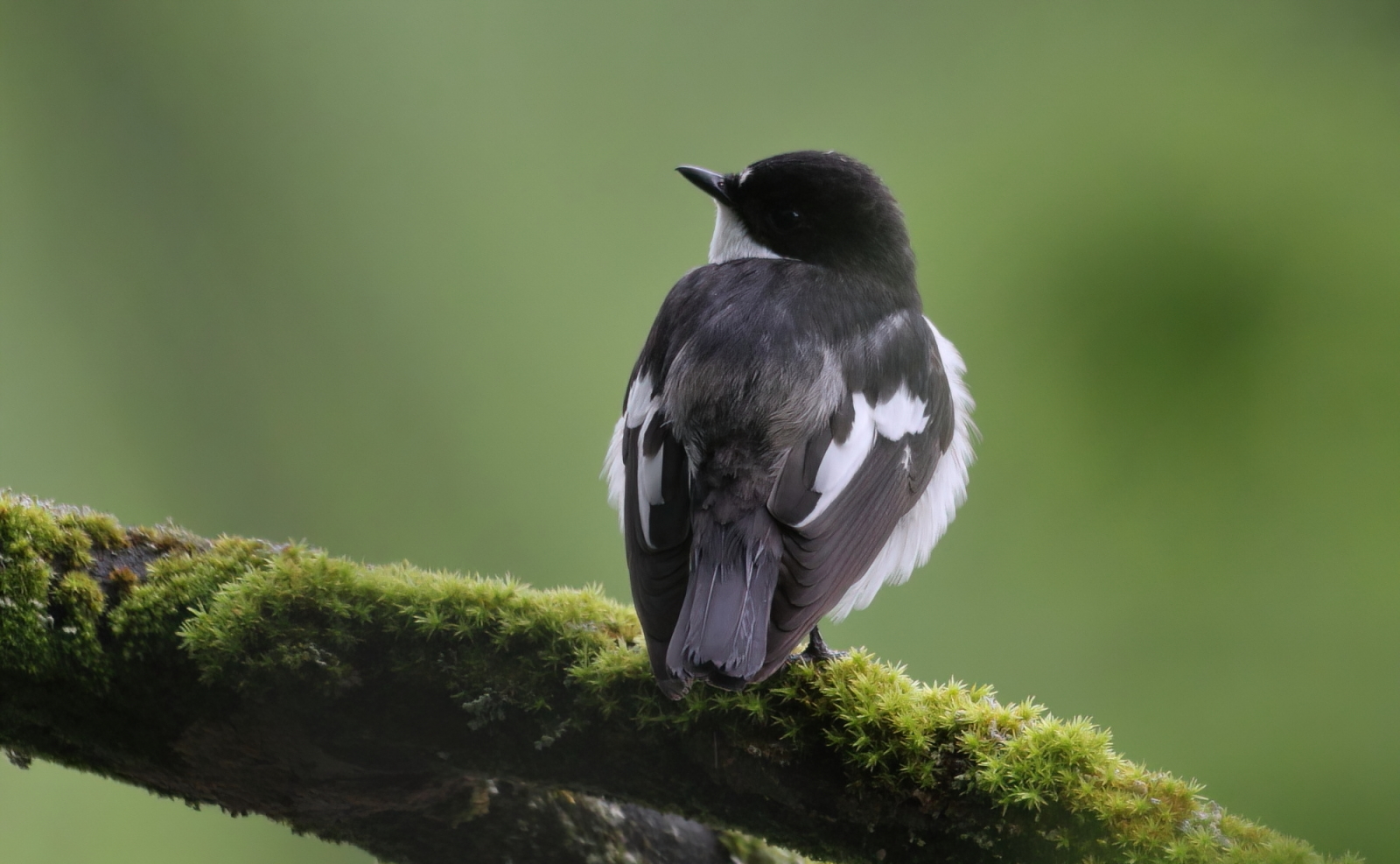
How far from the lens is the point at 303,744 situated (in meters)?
2.67

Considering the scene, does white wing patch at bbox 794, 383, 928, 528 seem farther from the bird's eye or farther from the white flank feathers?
the bird's eye

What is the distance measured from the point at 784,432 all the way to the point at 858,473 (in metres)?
0.27

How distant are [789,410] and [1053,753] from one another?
124 cm

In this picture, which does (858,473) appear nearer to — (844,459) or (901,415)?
(844,459)

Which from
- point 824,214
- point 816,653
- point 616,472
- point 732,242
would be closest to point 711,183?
point 732,242

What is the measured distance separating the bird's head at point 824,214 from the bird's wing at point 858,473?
0.41 meters

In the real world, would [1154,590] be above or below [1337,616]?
above

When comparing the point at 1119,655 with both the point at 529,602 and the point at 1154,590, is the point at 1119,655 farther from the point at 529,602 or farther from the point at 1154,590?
the point at 529,602

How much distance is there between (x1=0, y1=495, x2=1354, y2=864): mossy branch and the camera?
2428mm

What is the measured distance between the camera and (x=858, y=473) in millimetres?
3264

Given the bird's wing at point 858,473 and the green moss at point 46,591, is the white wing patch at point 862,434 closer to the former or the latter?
the bird's wing at point 858,473

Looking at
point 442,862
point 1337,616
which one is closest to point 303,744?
point 442,862

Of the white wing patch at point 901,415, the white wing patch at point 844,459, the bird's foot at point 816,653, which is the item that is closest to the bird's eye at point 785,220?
the white wing patch at point 901,415

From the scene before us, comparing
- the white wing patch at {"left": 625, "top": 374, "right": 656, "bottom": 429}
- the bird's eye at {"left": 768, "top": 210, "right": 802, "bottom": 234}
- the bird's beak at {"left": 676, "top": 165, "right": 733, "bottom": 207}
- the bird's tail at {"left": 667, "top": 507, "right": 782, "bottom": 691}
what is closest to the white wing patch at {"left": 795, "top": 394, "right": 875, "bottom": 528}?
the bird's tail at {"left": 667, "top": 507, "right": 782, "bottom": 691}
